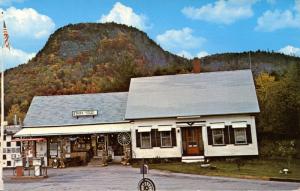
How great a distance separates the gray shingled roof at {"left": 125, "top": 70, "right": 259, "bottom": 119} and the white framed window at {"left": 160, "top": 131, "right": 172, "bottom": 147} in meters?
1.37

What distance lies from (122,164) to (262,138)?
1371cm

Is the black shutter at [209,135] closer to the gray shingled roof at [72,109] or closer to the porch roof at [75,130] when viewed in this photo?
the porch roof at [75,130]

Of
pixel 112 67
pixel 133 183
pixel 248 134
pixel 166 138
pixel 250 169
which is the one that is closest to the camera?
pixel 133 183

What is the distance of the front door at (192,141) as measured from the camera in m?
29.1

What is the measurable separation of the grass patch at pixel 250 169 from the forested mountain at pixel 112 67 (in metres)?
9.71

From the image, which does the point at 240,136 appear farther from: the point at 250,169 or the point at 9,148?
the point at 9,148

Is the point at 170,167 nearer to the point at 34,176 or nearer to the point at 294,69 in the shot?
the point at 34,176

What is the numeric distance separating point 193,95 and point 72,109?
33.2ft

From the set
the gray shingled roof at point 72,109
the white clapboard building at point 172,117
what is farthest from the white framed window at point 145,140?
the gray shingled roof at point 72,109

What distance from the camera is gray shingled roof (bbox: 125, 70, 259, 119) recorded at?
2938 cm

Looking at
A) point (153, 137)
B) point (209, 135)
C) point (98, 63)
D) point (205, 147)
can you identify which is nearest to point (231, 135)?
point (209, 135)

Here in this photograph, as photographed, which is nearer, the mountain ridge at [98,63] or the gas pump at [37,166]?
the gas pump at [37,166]

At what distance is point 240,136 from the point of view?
28812mm

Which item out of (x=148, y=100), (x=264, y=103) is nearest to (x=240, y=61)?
(x=264, y=103)
